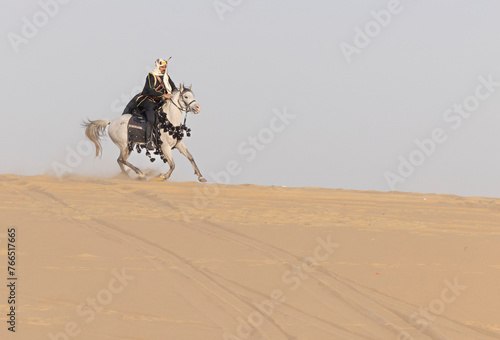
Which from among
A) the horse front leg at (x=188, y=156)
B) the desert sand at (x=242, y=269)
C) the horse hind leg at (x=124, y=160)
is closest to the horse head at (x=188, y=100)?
the horse front leg at (x=188, y=156)

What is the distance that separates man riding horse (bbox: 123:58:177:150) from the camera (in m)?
18.9

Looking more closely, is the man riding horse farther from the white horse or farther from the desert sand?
the desert sand

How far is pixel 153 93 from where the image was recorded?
18984 millimetres

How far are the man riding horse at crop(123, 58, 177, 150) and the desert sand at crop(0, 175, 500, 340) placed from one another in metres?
4.85

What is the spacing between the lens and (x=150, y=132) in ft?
63.0

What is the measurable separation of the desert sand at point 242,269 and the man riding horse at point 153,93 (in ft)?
15.9

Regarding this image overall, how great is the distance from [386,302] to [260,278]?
159 cm

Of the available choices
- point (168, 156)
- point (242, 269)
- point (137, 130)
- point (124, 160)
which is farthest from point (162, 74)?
point (242, 269)

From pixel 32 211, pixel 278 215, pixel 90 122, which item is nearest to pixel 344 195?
pixel 278 215

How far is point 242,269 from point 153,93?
34.6 ft

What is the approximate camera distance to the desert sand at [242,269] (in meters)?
7.48

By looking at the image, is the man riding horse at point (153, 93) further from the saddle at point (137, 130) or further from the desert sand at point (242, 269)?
the desert sand at point (242, 269)

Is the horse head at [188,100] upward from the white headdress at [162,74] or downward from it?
downward

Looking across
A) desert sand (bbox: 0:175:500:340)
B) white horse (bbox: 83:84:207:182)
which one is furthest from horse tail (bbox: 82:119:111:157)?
desert sand (bbox: 0:175:500:340)
